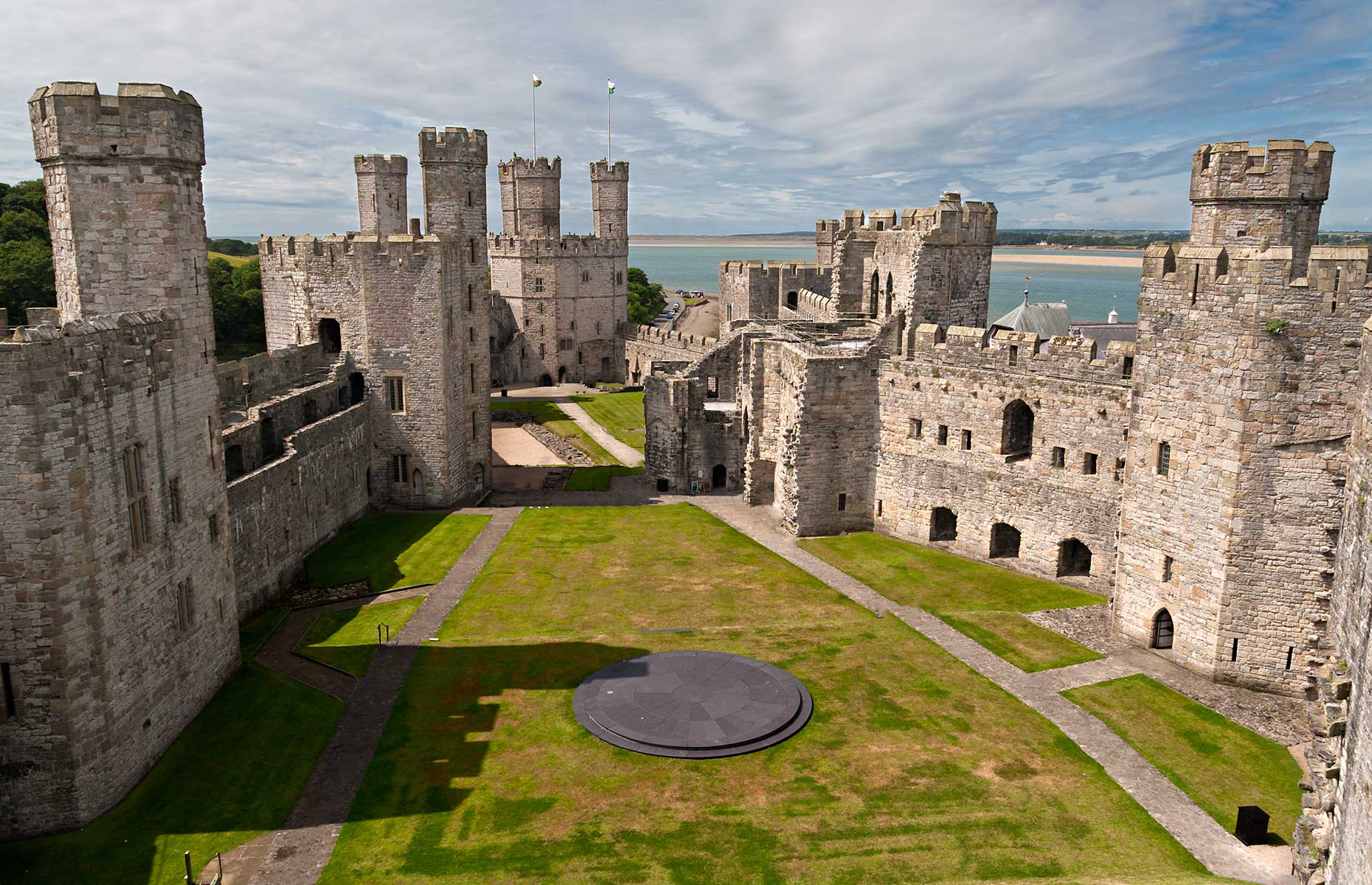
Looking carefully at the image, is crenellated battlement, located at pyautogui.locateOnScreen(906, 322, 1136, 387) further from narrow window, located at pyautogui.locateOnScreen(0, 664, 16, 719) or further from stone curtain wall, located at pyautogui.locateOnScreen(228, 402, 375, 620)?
narrow window, located at pyautogui.locateOnScreen(0, 664, 16, 719)

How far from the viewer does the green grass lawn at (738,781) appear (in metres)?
14.9

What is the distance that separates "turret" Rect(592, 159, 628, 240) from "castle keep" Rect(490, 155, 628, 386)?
0.05 metres

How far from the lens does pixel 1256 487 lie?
19.1 meters

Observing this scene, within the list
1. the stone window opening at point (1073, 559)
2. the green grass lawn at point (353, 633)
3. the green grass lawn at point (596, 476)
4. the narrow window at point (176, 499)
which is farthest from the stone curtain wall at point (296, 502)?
the stone window opening at point (1073, 559)

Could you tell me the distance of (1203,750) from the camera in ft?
58.4

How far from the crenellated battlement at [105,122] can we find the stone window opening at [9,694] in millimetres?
9016

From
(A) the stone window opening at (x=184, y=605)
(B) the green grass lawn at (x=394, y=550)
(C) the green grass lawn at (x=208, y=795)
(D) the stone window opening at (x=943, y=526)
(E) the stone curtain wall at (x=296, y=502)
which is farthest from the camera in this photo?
(D) the stone window opening at (x=943, y=526)

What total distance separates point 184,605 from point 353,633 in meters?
5.28

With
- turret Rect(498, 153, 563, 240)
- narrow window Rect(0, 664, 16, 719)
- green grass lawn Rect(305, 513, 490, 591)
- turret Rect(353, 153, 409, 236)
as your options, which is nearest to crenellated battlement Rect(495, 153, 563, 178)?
turret Rect(498, 153, 563, 240)

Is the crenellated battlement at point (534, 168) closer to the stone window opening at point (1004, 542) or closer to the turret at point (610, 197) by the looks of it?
the turret at point (610, 197)

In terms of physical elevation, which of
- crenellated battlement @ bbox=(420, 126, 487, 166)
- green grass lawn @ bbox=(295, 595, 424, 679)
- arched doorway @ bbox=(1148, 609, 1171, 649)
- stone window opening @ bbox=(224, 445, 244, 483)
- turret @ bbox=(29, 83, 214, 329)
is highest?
crenellated battlement @ bbox=(420, 126, 487, 166)

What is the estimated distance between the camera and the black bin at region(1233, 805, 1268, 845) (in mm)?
15164

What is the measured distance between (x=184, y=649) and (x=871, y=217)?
3301 cm

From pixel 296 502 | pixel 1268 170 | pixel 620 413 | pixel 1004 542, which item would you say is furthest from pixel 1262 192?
pixel 620 413
